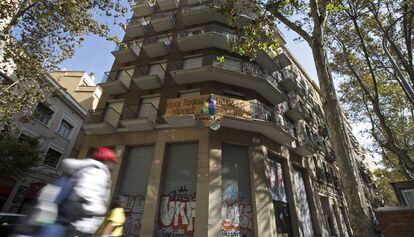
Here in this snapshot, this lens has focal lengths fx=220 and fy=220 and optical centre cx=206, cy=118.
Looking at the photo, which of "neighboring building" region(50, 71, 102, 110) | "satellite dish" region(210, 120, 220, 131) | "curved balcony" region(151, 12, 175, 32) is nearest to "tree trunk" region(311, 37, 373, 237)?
"satellite dish" region(210, 120, 220, 131)

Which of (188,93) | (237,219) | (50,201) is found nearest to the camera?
(50,201)

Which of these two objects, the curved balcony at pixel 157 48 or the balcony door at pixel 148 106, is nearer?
the balcony door at pixel 148 106

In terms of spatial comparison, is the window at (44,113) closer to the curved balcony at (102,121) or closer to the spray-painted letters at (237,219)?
the curved balcony at (102,121)

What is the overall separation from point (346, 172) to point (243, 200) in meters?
5.80

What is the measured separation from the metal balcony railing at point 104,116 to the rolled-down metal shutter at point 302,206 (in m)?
12.4

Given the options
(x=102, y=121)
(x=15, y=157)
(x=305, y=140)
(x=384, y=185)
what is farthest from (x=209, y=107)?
(x=384, y=185)

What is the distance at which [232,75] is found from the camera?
44.9ft

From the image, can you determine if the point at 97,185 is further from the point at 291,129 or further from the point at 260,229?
the point at 291,129

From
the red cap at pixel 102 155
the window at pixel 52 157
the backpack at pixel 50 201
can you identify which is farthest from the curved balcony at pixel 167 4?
the backpack at pixel 50 201

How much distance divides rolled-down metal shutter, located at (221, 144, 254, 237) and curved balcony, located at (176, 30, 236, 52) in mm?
7384

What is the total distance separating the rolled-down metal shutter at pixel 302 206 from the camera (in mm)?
13159

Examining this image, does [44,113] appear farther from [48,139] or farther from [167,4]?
[167,4]

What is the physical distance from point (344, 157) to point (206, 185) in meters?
6.14

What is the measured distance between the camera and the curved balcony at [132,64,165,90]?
47.2 ft
